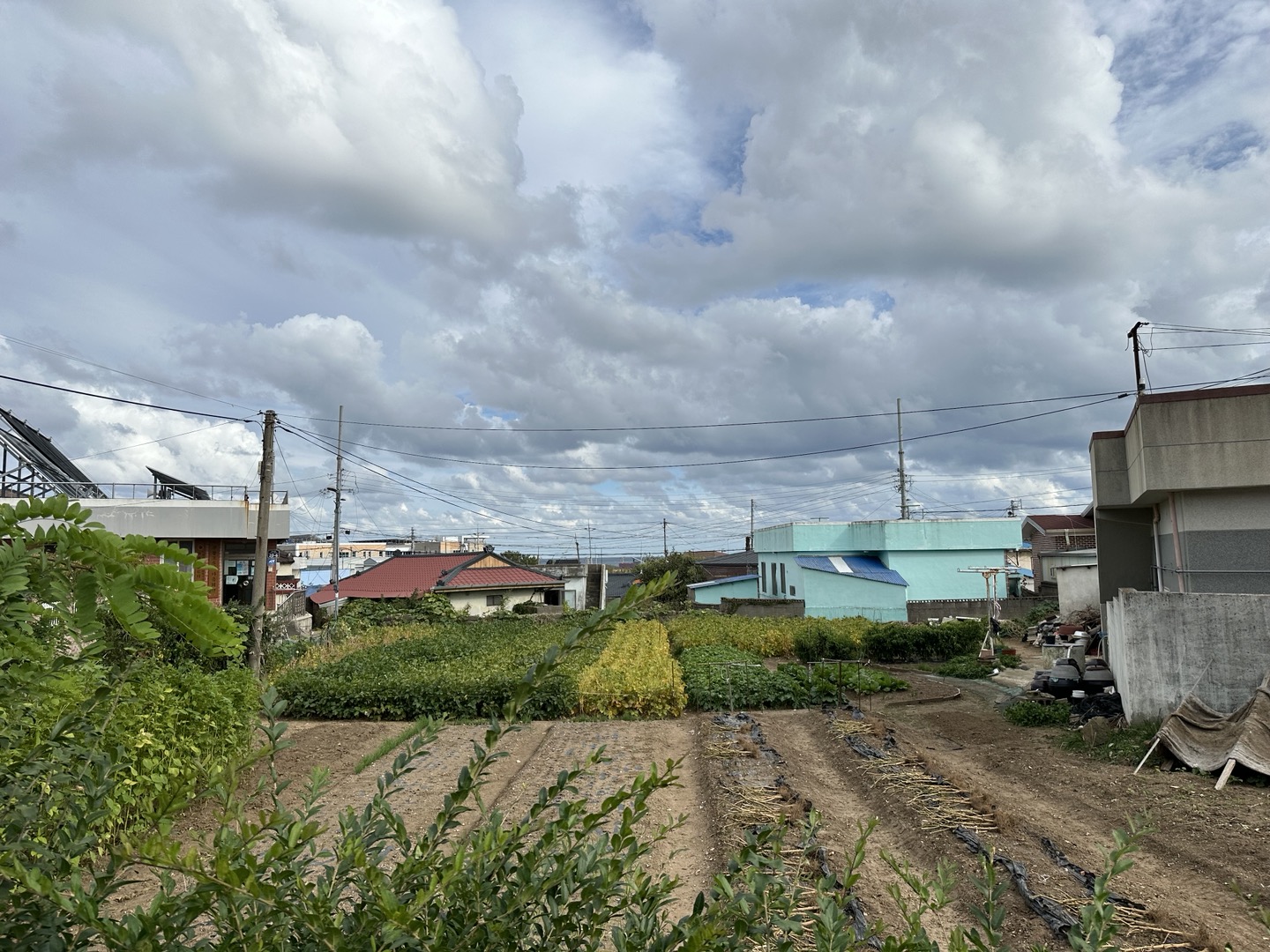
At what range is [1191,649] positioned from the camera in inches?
→ 414

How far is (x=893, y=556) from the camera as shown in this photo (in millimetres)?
36250

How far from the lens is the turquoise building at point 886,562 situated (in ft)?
109

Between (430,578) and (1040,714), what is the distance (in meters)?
32.1

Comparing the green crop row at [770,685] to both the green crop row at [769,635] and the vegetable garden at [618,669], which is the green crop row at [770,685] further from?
the green crop row at [769,635]

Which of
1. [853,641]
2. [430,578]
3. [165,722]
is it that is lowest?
[853,641]

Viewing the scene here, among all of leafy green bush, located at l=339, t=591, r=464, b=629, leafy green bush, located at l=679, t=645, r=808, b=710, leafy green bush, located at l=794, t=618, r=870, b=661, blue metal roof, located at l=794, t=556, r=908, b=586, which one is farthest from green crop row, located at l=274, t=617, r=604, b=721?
blue metal roof, located at l=794, t=556, r=908, b=586

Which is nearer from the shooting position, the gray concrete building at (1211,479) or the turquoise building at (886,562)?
the gray concrete building at (1211,479)

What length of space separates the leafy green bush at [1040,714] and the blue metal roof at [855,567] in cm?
1955

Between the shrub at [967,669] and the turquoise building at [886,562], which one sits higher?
the turquoise building at [886,562]

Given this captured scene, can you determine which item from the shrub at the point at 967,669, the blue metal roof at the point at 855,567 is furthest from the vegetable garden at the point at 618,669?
the blue metal roof at the point at 855,567

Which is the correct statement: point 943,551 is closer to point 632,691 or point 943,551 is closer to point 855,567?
point 855,567

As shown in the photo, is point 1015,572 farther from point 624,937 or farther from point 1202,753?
point 624,937

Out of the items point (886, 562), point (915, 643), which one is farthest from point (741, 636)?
point (886, 562)

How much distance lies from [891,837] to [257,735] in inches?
341
